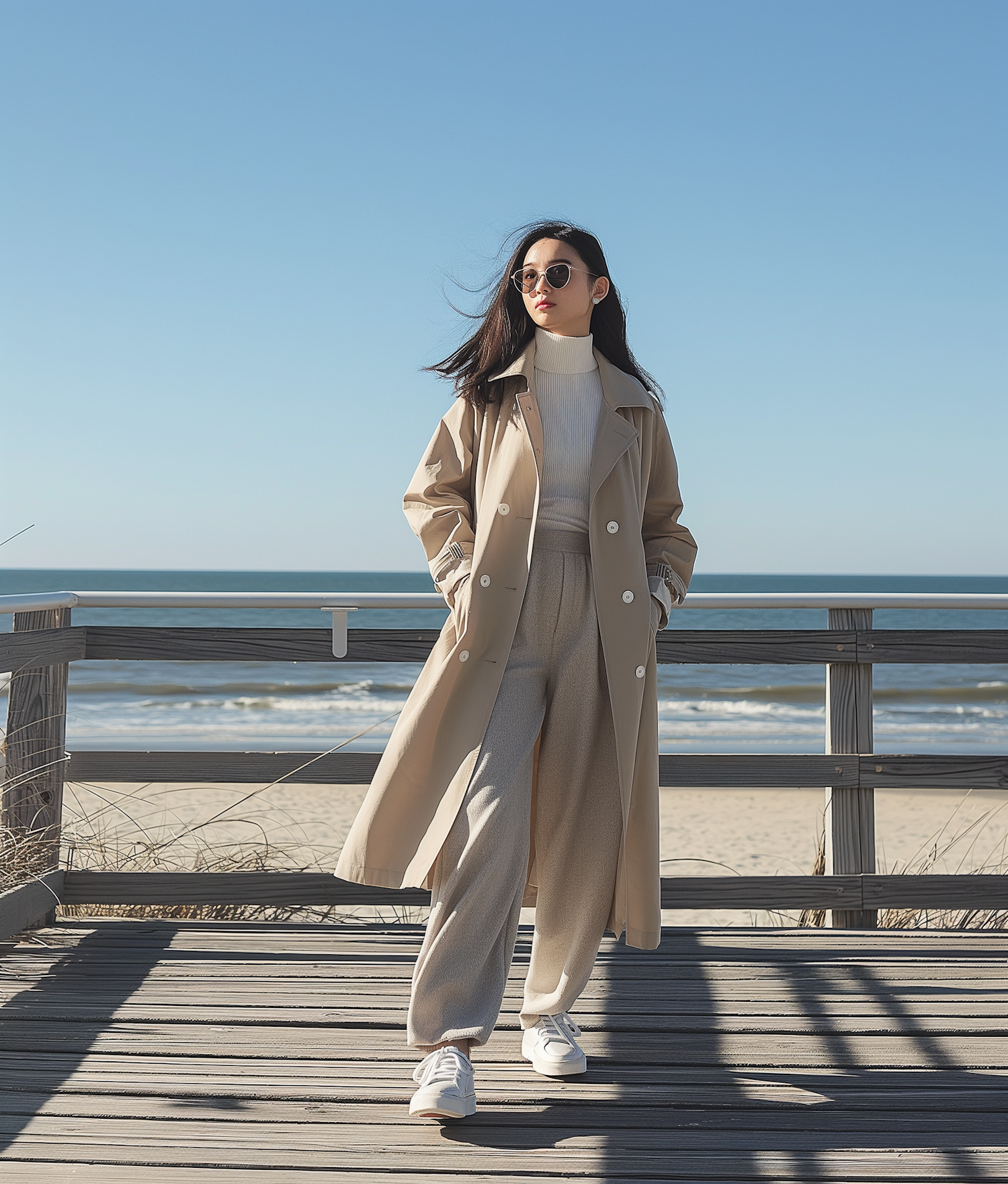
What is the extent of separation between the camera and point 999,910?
3271mm

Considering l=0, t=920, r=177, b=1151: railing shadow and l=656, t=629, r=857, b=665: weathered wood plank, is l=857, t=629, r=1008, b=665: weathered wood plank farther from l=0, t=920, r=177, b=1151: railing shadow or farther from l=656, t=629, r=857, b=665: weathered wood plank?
l=0, t=920, r=177, b=1151: railing shadow

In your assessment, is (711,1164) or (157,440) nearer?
(711,1164)

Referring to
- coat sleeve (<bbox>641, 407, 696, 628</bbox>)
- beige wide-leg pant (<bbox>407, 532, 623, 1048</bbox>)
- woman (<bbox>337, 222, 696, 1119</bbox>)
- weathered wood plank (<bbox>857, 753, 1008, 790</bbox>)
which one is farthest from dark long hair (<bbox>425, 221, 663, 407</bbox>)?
weathered wood plank (<bbox>857, 753, 1008, 790</bbox>)

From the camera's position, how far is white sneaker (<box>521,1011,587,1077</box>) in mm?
1995

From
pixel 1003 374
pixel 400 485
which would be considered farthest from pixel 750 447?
pixel 400 485

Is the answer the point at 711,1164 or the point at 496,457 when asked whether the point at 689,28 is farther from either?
the point at 711,1164

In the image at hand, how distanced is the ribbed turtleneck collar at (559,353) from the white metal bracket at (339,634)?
3.86 ft

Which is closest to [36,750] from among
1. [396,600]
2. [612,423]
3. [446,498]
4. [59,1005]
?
[59,1005]

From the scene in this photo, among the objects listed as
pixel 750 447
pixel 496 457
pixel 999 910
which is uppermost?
pixel 750 447

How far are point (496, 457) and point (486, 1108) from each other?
1180 mm

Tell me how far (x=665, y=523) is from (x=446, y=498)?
485 millimetres

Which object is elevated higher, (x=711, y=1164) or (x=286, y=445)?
(x=286, y=445)

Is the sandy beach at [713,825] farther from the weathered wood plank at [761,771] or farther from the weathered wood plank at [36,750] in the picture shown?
the weathered wood plank at [36,750]

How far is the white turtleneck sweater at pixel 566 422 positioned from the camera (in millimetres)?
2014
